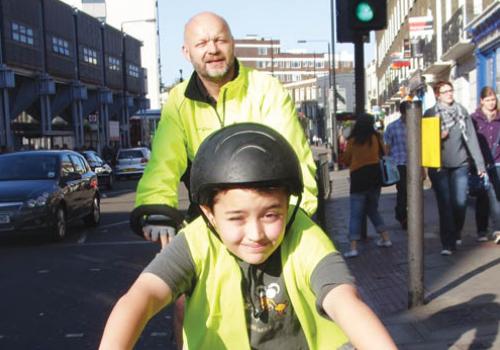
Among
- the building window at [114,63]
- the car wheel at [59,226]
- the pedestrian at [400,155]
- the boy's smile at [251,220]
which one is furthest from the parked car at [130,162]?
the boy's smile at [251,220]

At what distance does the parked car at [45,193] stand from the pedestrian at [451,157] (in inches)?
245

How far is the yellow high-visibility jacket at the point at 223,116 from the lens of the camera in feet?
9.29

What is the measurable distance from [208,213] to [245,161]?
0.25 m

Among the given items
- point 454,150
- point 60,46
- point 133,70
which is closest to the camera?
point 454,150

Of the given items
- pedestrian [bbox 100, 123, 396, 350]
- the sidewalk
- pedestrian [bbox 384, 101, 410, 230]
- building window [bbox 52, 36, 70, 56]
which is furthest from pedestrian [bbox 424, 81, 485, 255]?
building window [bbox 52, 36, 70, 56]

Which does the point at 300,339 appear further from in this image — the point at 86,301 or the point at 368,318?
the point at 86,301

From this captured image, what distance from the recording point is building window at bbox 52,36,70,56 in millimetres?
46569

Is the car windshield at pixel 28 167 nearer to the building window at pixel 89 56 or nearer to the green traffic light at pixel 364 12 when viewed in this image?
the green traffic light at pixel 364 12

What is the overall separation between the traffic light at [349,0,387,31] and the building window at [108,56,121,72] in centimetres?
5588

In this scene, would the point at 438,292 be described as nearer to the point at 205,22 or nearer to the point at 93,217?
the point at 205,22

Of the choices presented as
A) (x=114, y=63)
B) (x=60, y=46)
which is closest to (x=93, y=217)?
(x=60, y=46)

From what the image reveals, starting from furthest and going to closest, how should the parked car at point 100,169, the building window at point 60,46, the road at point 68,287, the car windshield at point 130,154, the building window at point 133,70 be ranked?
the building window at point 133,70
the building window at point 60,46
the car windshield at point 130,154
the parked car at point 100,169
the road at point 68,287

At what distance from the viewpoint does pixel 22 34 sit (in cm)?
4069

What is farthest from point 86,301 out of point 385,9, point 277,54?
point 277,54
